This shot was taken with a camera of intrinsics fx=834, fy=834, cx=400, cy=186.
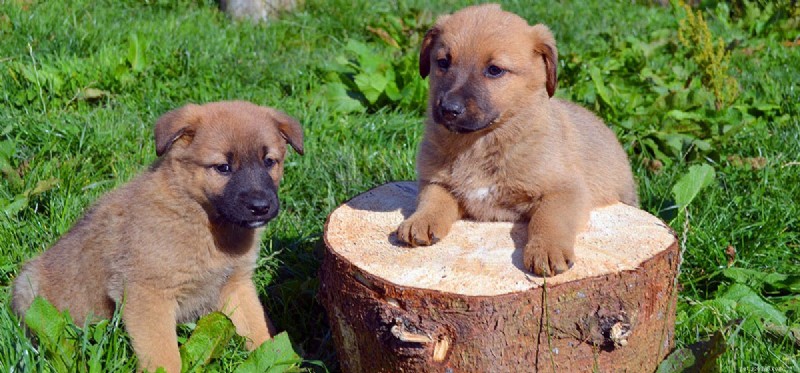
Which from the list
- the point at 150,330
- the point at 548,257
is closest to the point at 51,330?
the point at 150,330

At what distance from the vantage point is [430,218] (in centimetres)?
359

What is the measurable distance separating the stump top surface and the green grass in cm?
64

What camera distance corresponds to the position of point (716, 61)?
254 inches

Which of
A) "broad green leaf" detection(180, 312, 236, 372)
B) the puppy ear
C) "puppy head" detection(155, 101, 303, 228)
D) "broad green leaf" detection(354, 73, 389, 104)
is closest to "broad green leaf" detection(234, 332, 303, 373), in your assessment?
"broad green leaf" detection(180, 312, 236, 372)

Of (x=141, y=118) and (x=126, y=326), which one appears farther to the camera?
(x=141, y=118)

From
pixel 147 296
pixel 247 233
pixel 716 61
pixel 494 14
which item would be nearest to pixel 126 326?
pixel 147 296

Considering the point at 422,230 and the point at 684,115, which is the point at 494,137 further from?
the point at 684,115

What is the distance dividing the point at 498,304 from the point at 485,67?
1.17 metres

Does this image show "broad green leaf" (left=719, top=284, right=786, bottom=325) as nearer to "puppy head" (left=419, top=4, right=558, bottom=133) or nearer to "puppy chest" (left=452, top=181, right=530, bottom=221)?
"puppy chest" (left=452, top=181, right=530, bottom=221)

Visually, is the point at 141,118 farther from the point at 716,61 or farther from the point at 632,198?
the point at 716,61

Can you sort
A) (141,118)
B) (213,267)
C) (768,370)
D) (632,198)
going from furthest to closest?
(141,118)
(632,198)
(213,267)
(768,370)

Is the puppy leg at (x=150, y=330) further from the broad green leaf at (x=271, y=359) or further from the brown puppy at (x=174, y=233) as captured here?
the broad green leaf at (x=271, y=359)

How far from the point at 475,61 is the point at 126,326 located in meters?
1.90

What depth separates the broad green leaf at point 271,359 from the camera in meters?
3.51
